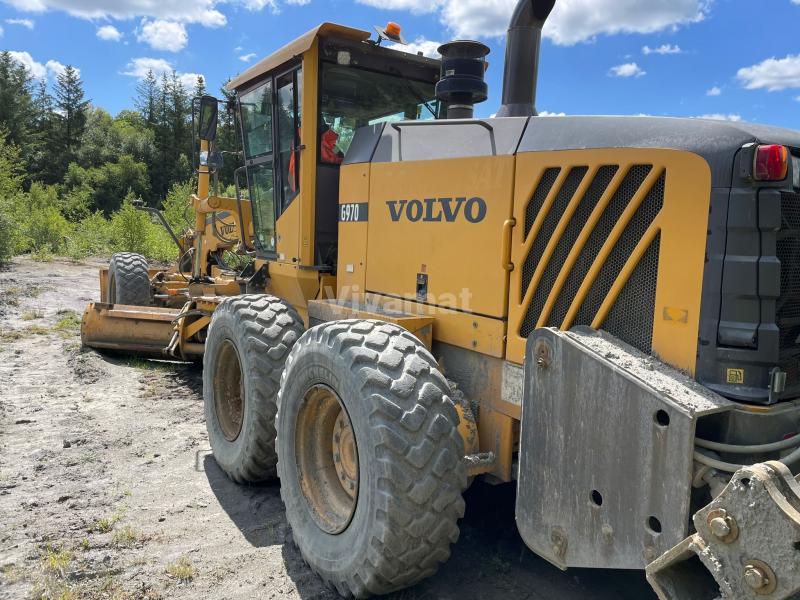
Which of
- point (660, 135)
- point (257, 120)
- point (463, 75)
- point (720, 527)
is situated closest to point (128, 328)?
point (257, 120)

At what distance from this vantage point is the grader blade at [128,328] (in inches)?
279

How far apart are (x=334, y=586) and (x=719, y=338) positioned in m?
1.95

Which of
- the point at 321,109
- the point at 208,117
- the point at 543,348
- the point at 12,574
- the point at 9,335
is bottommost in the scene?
the point at 12,574

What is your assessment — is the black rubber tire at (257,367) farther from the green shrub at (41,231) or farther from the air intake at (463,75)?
the green shrub at (41,231)

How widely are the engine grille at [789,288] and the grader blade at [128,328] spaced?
6.10 m

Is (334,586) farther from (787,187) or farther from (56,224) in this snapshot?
(56,224)

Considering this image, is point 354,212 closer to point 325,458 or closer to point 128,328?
point 325,458

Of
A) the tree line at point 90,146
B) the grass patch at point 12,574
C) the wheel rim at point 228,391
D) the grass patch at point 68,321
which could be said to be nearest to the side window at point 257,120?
the wheel rim at point 228,391

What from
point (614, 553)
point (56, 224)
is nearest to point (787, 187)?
point (614, 553)

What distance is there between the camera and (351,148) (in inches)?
162

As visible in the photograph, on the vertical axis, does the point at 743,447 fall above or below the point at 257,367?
above

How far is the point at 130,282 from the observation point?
8.50 m

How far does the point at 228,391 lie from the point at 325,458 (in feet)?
5.17

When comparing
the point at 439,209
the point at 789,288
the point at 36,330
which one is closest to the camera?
the point at 789,288
